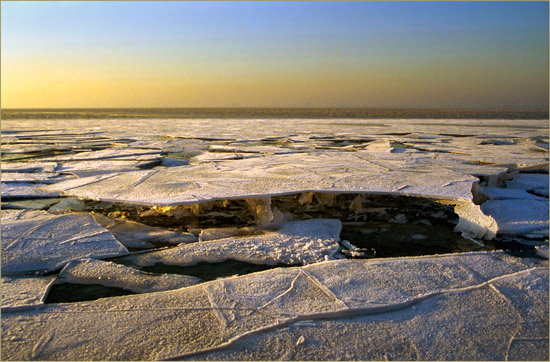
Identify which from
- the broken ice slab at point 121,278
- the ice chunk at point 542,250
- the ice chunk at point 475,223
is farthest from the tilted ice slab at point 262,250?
the ice chunk at point 542,250

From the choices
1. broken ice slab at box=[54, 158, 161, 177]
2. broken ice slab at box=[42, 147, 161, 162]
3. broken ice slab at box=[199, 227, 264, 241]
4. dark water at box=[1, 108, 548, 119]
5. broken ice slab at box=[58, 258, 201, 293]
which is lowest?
broken ice slab at box=[58, 258, 201, 293]

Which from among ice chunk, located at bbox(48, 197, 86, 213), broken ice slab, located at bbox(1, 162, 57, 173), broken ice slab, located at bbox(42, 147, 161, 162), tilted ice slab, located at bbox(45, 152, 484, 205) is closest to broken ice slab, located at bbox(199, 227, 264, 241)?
tilted ice slab, located at bbox(45, 152, 484, 205)

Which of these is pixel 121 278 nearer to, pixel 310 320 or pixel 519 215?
pixel 310 320

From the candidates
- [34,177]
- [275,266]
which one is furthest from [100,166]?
[275,266]

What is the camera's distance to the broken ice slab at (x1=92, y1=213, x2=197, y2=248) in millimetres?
2805

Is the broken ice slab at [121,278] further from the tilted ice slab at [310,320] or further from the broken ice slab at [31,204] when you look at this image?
the broken ice slab at [31,204]

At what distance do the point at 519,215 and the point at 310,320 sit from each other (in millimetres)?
2401

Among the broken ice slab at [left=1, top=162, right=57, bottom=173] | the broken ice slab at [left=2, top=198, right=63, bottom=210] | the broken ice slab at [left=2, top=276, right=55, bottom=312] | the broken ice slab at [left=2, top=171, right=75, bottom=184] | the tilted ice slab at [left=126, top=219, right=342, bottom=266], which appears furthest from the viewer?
the broken ice slab at [left=1, top=162, right=57, bottom=173]

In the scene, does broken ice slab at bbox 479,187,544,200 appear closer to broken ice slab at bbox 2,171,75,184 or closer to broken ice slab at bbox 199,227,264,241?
broken ice slab at bbox 199,227,264,241

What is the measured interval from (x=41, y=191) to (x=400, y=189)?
3338 millimetres

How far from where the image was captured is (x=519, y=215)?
3.26m

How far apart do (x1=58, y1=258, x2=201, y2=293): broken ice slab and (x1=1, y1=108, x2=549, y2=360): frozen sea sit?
0.01 meters

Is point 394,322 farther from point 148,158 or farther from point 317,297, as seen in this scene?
point 148,158

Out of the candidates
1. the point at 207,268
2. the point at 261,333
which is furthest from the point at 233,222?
the point at 261,333
